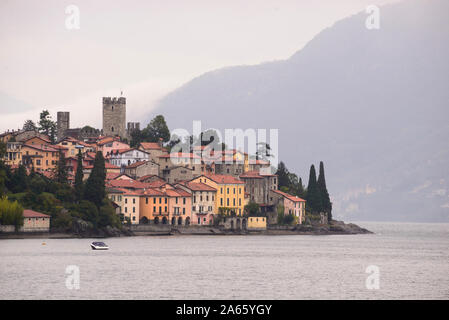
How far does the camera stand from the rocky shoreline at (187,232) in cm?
11592

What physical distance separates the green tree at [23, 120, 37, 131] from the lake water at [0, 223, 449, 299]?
66.2 m

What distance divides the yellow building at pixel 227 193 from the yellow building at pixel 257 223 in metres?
1.88

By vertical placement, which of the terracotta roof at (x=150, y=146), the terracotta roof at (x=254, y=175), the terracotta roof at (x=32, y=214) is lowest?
the terracotta roof at (x=32, y=214)

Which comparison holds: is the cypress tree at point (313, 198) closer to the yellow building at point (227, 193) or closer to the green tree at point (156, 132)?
the yellow building at point (227, 193)

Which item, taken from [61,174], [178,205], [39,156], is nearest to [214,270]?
[61,174]

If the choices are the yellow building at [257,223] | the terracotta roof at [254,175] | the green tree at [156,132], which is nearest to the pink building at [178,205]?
the yellow building at [257,223]

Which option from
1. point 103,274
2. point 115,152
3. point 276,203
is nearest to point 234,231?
point 276,203

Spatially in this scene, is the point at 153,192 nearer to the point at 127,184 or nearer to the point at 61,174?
the point at 127,184

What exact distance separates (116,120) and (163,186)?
45.0 m

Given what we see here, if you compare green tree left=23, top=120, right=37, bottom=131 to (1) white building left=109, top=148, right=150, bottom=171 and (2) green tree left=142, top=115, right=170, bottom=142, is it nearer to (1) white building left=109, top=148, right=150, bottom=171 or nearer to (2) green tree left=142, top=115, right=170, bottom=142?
(2) green tree left=142, top=115, right=170, bottom=142

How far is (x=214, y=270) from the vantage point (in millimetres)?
79062

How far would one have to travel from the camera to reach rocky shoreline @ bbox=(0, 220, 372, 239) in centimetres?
11592

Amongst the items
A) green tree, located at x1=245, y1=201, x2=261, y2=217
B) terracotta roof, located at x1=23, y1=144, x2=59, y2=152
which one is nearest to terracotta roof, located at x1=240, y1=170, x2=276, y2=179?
green tree, located at x1=245, y1=201, x2=261, y2=217
